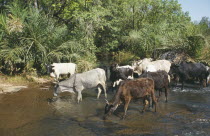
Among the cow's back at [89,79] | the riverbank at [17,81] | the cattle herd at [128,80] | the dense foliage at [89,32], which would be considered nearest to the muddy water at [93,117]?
the cattle herd at [128,80]

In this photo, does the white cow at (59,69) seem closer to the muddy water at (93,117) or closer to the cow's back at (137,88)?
the muddy water at (93,117)

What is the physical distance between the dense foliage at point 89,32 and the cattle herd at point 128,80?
2275 mm

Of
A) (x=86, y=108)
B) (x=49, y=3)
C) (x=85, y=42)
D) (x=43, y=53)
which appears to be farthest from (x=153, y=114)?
(x=49, y=3)

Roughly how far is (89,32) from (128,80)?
12.0 m

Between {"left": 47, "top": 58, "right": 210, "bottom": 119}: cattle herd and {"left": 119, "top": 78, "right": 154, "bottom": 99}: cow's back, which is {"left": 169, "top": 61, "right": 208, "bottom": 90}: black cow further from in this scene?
{"left": 119, "top": 78, "right": 154, "bottom": 99}: cow's back

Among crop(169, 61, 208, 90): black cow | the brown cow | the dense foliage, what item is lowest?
the brown cow

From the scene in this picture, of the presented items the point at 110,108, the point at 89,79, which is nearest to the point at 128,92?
the point at 110,108

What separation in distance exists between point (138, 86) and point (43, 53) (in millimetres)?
9870

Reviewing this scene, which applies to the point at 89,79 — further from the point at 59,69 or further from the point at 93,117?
the point at 59,69

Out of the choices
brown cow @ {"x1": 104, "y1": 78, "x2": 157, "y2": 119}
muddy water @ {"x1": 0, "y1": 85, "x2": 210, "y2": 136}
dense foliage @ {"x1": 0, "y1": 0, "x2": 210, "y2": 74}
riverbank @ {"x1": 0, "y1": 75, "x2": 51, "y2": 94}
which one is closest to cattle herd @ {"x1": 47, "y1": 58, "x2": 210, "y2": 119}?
brown cow @ {"x1": 104, "y1": 78, "x2": 157, "y2": 119}

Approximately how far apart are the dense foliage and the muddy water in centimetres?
510

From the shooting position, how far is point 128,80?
9258 millimetres

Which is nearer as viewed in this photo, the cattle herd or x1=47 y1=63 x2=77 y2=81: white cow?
the cattle herd

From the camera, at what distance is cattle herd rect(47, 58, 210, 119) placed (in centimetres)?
893
